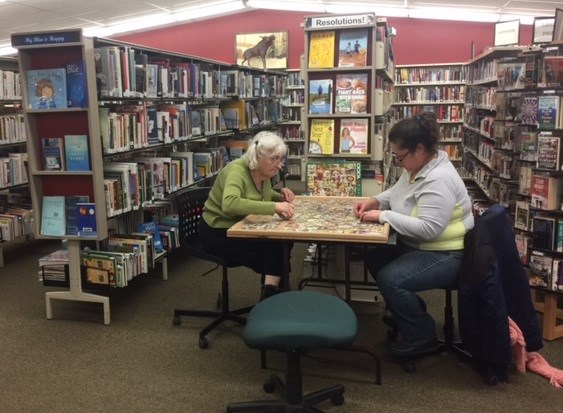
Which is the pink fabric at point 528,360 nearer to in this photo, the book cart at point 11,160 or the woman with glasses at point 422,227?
the woman with glasses at point 422,227

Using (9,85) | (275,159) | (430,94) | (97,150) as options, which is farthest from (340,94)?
(430,94)

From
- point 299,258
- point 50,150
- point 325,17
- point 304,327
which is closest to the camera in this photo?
point 304,327

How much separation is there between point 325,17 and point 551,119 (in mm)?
1919

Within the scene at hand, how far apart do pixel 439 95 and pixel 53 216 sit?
28.1ft

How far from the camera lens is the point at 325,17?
4.20 m

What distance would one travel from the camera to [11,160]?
544 centimetres

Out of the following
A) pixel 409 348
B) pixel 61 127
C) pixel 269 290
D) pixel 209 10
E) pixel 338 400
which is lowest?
pixel 338 400

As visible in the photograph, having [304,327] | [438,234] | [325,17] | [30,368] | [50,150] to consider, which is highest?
[325,17]

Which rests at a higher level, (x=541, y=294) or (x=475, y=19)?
(x=475, y=19)

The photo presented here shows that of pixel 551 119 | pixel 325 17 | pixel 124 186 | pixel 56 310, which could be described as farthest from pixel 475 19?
pixel 56 310

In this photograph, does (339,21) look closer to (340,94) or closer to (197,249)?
(340,94)

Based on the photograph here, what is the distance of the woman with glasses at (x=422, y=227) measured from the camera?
2.74 m

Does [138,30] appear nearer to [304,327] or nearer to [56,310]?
[56,310]

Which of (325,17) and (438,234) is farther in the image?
(325,17)
